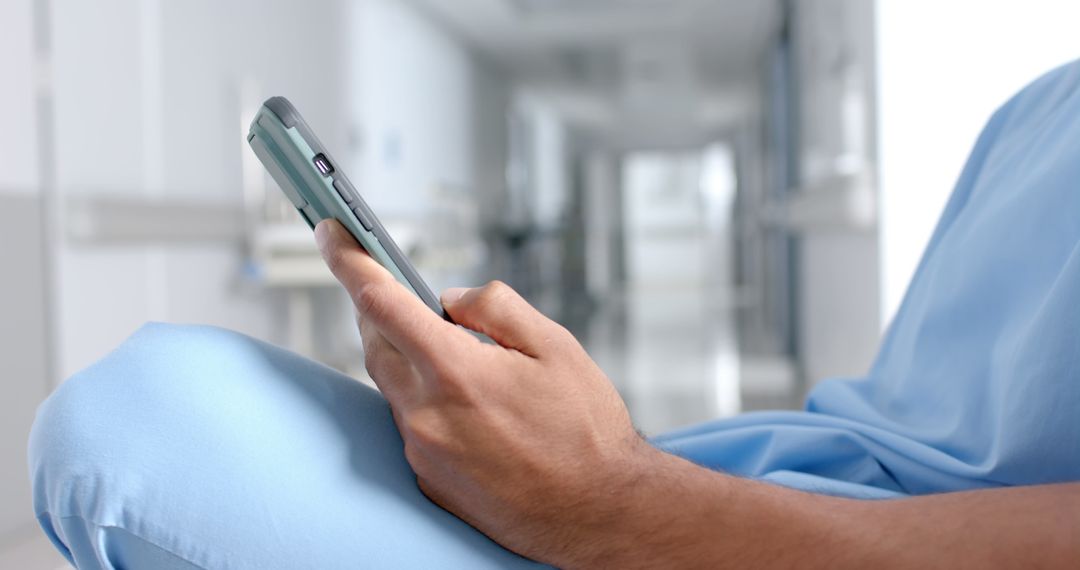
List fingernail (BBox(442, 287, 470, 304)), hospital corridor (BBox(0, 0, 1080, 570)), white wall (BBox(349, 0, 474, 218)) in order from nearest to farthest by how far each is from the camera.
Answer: fingernail (BBox(442, 287, 470, 304)) → hospital corridor (BBox(0, 0, 1080, 570)) → white wall (BBox(349, 0, 474, 218))

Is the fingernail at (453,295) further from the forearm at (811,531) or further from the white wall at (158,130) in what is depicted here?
the white wall at (158,130)

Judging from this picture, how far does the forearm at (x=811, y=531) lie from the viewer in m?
0.53

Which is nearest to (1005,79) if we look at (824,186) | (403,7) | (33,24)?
(824,186)

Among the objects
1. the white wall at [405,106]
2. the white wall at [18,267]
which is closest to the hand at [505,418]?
the white wall at [18,267]

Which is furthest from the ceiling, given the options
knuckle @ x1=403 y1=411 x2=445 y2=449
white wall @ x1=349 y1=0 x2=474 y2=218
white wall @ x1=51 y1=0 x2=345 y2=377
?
knuckle @ x1=403 y1=411 x2=445 y2=449

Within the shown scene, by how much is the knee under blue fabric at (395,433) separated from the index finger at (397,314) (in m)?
0.08

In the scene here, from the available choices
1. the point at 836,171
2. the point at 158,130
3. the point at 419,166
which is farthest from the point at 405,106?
the point at 836,171

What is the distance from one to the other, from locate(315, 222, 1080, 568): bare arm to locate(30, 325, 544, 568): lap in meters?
0.03

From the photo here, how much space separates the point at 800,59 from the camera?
213 inches

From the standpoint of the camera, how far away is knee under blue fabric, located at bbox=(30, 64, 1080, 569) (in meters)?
Result: 0.49

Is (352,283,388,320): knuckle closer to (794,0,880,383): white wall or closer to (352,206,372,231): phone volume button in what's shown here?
(352,206,372,231): phone volume button

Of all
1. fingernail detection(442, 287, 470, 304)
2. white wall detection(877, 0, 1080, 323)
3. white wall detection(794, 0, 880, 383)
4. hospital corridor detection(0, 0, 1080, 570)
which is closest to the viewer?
fingernail detection(442, 287, 470, 304)

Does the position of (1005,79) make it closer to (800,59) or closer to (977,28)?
(977,28)

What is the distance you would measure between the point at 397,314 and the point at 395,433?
12cm
